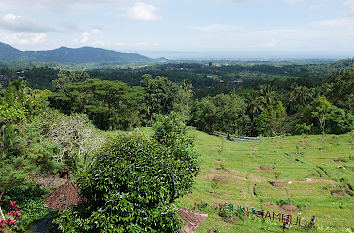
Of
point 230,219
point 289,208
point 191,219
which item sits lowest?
point 289,208

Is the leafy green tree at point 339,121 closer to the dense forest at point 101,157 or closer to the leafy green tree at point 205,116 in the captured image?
the dense forest at point 101,157

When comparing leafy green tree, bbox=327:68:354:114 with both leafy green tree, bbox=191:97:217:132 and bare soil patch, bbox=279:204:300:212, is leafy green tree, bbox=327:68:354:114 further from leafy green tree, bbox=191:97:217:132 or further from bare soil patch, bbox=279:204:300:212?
bare soil patch, bbox=279:204:300:212

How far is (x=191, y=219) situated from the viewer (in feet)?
52.9

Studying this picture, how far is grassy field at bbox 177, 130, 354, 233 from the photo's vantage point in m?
16.8

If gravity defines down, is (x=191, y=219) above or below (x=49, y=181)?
below

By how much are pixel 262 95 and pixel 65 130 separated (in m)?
56.0

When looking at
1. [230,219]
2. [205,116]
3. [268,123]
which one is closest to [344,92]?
[268,123]

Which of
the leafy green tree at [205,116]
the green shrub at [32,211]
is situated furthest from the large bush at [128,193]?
the leafy green tree at [205,116]

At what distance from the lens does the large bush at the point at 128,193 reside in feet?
32.0

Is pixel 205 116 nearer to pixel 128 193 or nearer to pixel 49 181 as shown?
pixel 49 181

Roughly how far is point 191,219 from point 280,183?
45.2 ft

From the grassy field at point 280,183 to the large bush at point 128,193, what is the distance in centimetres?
336

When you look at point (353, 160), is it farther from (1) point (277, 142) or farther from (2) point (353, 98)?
(2) point (353, 98)

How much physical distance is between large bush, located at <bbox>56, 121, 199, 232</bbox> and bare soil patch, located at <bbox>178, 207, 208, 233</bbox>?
421 centimetres
